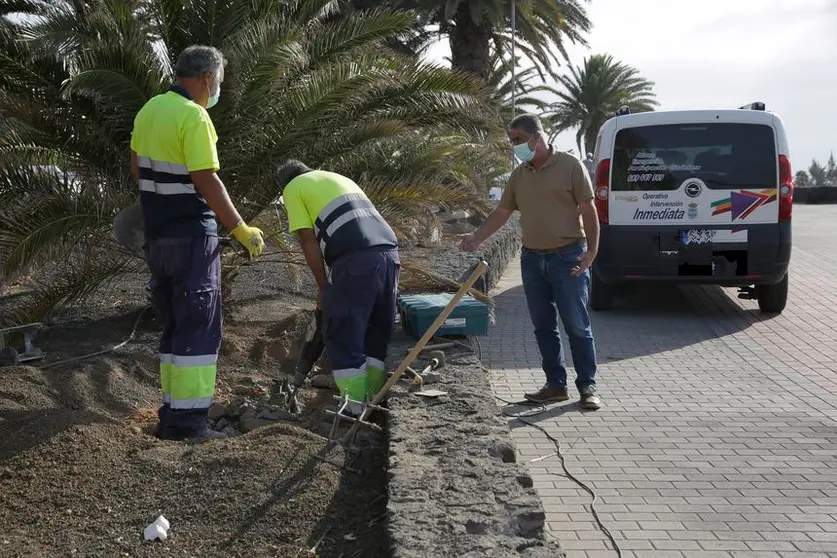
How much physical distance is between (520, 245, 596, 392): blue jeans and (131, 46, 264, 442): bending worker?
2.09 m

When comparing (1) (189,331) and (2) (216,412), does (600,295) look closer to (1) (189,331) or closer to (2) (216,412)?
(2) (216,412)

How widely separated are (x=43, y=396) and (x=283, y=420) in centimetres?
145

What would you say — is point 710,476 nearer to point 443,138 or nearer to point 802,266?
point 443,138

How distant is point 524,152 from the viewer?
21.1ft

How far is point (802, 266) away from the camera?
48.4 feet

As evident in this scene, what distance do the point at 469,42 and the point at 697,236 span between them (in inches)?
615

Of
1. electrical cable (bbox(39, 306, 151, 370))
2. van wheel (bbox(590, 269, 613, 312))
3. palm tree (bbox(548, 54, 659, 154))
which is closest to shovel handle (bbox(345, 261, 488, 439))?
electrical cable (bbox(39, 306, 151, 370))

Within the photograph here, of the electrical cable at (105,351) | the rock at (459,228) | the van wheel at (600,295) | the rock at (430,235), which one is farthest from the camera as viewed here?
the rock at (459,228)

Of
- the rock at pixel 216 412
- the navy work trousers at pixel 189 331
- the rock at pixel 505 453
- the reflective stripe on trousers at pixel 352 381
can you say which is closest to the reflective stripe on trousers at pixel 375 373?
the reflective stripe on trousers at pixel 352 381

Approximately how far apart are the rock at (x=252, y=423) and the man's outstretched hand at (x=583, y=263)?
2148 mm

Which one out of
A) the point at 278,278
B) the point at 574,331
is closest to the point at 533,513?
the point at 574,331

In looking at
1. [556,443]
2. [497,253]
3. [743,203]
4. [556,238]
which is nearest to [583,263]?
[556,238]

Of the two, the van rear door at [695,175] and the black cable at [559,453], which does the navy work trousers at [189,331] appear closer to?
the black cable at [559,453]

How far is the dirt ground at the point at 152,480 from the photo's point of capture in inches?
151
